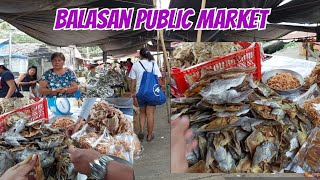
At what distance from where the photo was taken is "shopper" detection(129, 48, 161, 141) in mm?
2549

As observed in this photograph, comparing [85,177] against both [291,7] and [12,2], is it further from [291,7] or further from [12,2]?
[291,7]

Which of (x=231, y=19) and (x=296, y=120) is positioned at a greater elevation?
(x=231, y=19)

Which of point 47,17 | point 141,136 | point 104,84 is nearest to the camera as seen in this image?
point 47,17

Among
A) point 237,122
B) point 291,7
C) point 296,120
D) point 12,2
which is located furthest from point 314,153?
point 12,2

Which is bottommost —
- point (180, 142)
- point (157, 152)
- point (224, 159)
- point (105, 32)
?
point (157, 152)

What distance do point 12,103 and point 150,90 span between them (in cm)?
94

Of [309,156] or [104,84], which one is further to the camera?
[104,84]

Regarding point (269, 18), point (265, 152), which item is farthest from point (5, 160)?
point (269, 18)

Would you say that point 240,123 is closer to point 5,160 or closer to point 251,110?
point 251,110

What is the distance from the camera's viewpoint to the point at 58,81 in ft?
7.91

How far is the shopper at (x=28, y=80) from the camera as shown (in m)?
2.28

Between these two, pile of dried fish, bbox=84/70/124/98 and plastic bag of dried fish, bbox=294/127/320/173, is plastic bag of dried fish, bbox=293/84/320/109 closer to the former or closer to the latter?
plastic bag of dried fish, bbox=294/127/320/173

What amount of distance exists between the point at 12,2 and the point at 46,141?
0.93m

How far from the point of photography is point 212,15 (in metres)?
2.23
